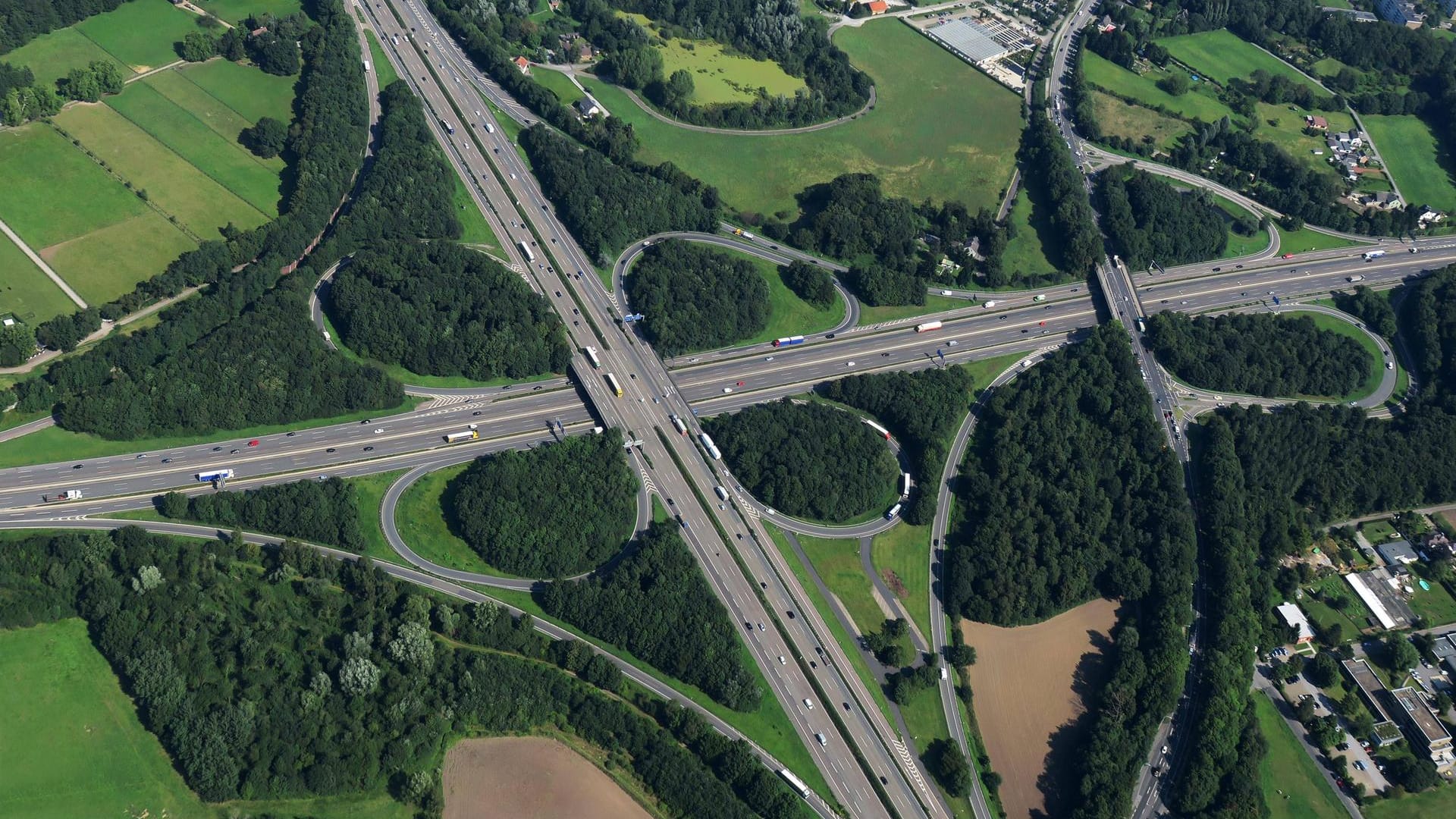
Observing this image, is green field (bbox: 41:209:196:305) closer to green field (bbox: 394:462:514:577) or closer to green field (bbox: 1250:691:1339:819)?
green field (bbox: 394:462:514:577)

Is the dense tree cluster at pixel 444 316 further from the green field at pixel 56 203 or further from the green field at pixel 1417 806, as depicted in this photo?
the green field at pixel 1417 806

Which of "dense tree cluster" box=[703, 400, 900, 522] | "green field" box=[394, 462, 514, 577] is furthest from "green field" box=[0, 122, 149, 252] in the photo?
"dense tree cluster" box=[703, 400, 900, 522]

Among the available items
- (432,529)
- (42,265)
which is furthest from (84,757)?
(42,265)

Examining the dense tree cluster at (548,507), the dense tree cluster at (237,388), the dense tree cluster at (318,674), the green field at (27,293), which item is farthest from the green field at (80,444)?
the dense tree cluster at (548,507)

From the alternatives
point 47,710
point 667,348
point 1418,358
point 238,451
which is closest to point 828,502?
point 667,348

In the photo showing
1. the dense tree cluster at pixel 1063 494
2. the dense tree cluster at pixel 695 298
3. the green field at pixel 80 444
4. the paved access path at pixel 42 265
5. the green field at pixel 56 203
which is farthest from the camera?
the green field at pixel 56 203

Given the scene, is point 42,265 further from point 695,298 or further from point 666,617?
point 666,617
